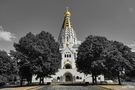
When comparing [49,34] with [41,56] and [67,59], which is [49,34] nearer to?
[41,56]

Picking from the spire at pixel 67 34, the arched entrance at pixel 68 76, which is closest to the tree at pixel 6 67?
the arched entrance at pixel 68 76

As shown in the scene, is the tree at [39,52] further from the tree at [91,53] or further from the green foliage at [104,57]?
the green foliage at [104,57]

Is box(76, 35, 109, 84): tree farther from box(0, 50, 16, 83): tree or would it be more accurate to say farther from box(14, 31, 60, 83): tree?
box(0, 50, 16, 83): tree

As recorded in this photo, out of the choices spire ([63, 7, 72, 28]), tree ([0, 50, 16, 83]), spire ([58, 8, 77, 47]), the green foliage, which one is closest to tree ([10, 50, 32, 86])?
tree ([0, 50, 16, 83])

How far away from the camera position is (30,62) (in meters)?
57.1

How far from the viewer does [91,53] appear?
6394 cm

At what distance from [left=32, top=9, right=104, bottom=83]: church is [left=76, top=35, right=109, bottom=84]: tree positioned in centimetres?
2893

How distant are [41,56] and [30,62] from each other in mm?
3384

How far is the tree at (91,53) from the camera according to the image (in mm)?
63031

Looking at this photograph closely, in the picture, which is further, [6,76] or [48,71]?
[48,71]

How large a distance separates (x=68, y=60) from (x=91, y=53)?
44.4 meters

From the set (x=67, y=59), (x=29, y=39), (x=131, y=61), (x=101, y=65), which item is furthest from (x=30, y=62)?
(x=67, y=59)

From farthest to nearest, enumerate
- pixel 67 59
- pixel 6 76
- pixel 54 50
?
pixel 67 59, pixel 54 50, pixel 6 76

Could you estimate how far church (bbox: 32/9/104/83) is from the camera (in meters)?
96.1
